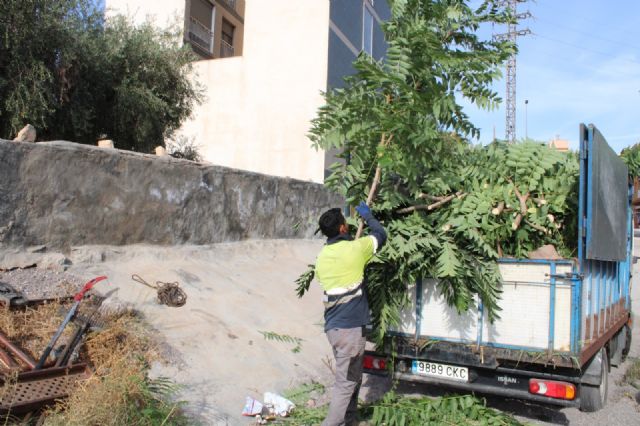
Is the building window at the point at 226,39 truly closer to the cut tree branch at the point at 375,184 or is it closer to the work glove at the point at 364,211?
the cut tree branch at the point at 375,184

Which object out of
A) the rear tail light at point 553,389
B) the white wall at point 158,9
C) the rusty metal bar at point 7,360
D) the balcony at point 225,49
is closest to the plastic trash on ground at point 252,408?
the rusty metal bar at point 7,360

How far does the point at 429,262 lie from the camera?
4727 mm

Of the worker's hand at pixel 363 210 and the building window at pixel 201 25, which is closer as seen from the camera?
the worker's hand at pixel 363 210

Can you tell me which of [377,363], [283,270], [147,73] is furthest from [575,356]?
[147,73]

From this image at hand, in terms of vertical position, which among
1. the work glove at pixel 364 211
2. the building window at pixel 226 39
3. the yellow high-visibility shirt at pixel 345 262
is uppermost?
the building window at pixel 226 39

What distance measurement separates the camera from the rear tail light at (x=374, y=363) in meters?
5.11

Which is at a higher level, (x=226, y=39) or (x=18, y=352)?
(x=226, y=39)

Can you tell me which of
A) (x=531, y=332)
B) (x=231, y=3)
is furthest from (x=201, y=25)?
(x=531, y=332)

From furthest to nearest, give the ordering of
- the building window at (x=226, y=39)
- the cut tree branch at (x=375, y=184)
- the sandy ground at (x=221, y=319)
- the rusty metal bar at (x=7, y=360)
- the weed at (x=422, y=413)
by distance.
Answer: the building window at (x=226, y=39)
the sandy ground at (x=221, y=319)
the weed at (x=422, y=413)
the cut tree branch at (x=375, y=184)
the rusty metal bar at (x=7, y=360)

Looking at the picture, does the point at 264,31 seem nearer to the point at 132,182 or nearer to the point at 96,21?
the point at 96,21

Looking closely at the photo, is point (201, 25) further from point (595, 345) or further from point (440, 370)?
point (595, 345)

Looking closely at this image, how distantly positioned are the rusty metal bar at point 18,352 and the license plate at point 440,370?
3.35 meters

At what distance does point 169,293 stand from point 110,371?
2.28 metres

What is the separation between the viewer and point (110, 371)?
4.32m
